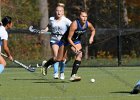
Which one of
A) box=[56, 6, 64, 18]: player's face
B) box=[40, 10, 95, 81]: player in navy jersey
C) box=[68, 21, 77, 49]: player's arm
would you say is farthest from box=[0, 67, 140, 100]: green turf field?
box=[56, 6, 64, 18]: player's face

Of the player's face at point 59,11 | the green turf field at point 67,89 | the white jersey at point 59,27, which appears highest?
the player's face at point 59,11

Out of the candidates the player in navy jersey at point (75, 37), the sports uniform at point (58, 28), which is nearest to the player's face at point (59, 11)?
the sports uniform at point (58, 28)

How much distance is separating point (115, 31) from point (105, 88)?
396 inches

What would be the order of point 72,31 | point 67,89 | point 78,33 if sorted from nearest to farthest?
point 67,89
point 72,31
point 78,33

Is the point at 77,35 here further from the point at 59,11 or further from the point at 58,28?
the point at 58,28

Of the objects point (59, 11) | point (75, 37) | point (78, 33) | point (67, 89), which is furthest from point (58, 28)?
point (67, 89)

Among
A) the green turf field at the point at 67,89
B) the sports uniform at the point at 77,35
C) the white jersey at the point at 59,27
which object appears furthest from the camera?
the white jersey at the point at 59,27

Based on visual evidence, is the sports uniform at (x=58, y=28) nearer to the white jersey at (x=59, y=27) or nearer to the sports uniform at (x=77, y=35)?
the white jersey at (x=59, y=27)

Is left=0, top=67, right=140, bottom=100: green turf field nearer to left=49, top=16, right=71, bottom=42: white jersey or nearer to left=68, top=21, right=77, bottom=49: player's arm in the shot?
left=68, top=21, right=77, bottom=49: player's arm

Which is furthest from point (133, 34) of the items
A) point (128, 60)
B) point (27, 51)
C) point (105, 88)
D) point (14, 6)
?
point (105, 88)

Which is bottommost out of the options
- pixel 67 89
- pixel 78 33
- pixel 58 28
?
pixel 67 89

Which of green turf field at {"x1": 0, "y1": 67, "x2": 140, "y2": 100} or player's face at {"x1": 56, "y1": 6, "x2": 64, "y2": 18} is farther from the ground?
player's face at {"x1": 56, "y1": 6, "x2": 64, "y2": 18}

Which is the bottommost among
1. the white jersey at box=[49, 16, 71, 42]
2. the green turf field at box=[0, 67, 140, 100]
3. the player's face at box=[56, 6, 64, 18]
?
the green turf field at box=[0, 67, 140, 100]

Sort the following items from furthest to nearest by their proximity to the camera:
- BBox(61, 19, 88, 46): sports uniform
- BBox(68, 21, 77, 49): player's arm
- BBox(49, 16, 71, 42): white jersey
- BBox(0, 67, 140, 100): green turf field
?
BBox(49, 16, 71, 42): white jersey, BBox(61, 19, 88, 46): sports uniform, BBox(68, 21, 77, 49): player's arm, BBox(0, 67, 140, 100): green turf field
